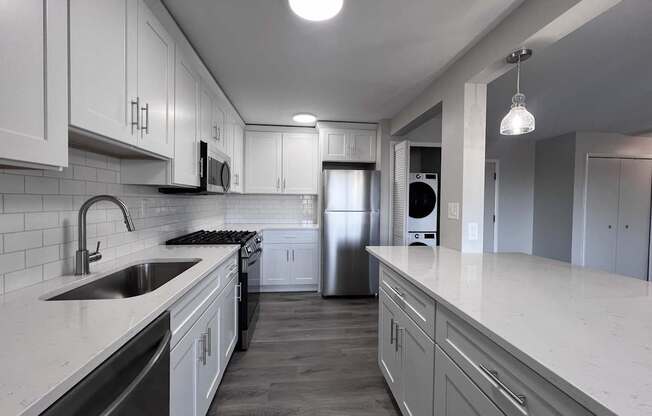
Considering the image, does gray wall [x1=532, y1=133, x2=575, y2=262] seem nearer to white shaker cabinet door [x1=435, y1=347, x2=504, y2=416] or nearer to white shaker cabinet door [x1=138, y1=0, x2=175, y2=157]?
white shaker cabinet door [x1=435, y1=347, x2=504, y2=416]

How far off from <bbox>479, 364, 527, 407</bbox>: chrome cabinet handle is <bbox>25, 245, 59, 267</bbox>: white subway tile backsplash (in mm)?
1717

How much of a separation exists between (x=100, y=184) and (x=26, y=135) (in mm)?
879

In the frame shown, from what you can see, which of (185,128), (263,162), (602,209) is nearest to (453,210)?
(185,128)

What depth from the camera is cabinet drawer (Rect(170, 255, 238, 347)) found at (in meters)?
1.13

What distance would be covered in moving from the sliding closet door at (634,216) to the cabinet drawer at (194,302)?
5.72 m

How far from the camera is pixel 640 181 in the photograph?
4258mm

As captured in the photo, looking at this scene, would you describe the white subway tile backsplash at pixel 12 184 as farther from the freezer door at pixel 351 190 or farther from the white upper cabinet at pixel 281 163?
the white upper cabinet at pixel 281 163

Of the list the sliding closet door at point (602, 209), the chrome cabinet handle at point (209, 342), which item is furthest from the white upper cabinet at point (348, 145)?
the sliding closet door at point (602, 209)

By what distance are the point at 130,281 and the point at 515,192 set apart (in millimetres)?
5498

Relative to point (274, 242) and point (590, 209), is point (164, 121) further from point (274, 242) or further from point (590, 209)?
point (590, 209)

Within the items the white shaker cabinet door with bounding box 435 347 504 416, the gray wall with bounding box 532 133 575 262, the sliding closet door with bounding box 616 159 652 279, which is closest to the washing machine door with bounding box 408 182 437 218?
the gray wall with bounding box 532 133 575 262

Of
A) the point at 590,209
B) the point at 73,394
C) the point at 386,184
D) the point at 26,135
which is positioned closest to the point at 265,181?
the point at 386,184

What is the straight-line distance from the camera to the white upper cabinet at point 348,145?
3.79 m

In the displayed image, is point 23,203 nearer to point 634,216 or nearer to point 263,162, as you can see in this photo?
→ point 263,162
